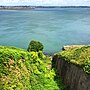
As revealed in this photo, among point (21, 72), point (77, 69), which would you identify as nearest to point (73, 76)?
point (77, 69)

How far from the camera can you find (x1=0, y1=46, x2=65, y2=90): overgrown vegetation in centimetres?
1255

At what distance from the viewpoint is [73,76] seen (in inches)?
639

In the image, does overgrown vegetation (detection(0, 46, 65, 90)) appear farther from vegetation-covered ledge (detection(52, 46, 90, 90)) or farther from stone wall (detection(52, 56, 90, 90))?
vegetation-covered ledge (detection(52, 46, 90, 90))

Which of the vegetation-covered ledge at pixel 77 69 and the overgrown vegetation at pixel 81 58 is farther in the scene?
the overgrown vegetation at pixel 81 58

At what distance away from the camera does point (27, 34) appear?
3007 inches

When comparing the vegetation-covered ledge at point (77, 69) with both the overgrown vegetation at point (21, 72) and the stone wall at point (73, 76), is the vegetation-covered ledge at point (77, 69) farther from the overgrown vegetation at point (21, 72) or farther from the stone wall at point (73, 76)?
the overgrown vegetation at point (21, 72)

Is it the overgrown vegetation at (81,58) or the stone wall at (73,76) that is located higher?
the overgrown vegetation at (81,58)

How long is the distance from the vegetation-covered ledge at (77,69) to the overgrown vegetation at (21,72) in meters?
1.29

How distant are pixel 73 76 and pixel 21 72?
Answer: 3.70 metres

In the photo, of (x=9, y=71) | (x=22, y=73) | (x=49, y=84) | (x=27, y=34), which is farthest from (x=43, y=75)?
(x=27, y=34)

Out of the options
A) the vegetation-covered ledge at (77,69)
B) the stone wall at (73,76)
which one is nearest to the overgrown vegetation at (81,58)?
the vegetation-covered ledge at (77,69)

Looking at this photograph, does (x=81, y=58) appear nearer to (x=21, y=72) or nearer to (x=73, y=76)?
(x=73, y=76)

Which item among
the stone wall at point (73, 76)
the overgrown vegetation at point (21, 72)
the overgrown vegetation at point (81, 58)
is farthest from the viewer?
the overgrown vegetation at point (81, 58)

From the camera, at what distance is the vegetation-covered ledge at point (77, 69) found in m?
14.1
